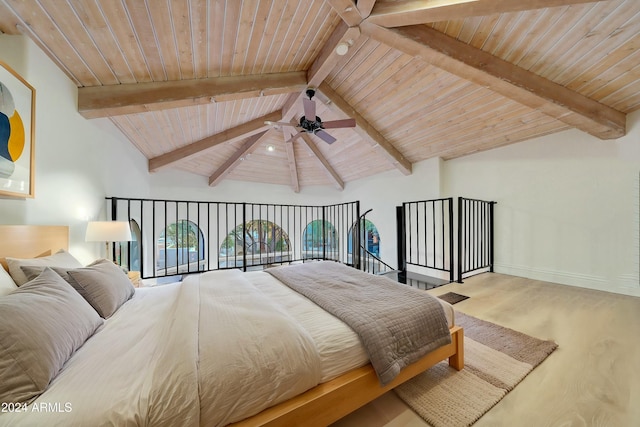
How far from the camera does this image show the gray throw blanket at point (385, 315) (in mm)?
1224

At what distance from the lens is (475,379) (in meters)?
1.55

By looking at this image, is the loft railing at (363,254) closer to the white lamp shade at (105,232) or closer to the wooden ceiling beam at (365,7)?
the wooden ceiling beam at (365,7)

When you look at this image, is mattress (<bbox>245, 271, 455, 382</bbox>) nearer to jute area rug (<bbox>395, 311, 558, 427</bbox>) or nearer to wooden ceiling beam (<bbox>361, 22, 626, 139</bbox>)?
jute area rug (<bbox>395, 311, 558, 427</bbox>)

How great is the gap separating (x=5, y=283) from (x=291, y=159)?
5235 mm

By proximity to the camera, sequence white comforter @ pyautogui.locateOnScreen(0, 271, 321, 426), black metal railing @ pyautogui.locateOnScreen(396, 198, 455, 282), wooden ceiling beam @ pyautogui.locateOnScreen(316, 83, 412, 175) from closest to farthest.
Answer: white comforter @ pyautogui.locateOnScreen(0, 271, 321, 426) < wooden ceiling beam @ pyautogui.locateOnScreen(316, 83, 412, 175) < black metal railing @ pyautogui.locateOnScreen(396, 198, 455, 282)

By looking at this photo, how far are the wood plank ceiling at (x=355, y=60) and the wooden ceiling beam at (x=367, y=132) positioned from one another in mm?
40

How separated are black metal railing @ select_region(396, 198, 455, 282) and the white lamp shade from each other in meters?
4.26

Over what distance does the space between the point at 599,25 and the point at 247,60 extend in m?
3.41

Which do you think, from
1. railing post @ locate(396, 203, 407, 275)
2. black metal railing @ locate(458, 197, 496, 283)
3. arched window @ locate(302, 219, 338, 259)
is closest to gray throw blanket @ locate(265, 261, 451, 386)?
railing post @ locate(396, 203, 407, 275)

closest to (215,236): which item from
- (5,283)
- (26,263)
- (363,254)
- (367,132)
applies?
(363,254)

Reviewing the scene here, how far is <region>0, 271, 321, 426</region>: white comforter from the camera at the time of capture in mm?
740

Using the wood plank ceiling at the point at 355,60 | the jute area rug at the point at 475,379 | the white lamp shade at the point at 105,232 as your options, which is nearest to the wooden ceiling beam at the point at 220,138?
the wood plank ceiling at the point at 355,60

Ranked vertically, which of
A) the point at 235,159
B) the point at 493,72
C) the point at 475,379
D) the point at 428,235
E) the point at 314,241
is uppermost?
the point at 493,72

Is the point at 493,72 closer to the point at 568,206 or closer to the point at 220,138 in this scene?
the point at 568,206
